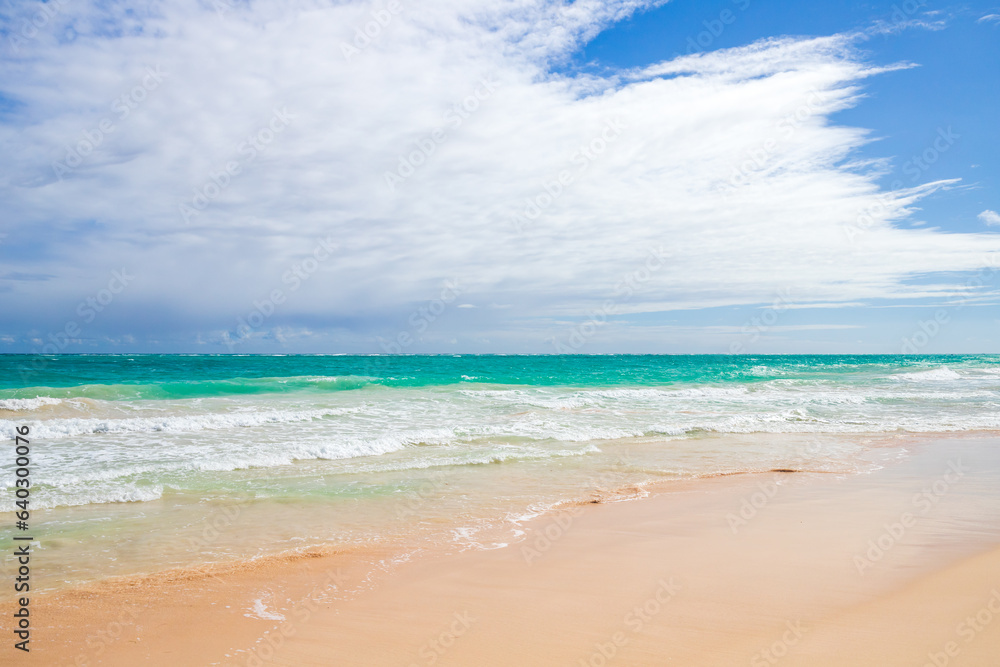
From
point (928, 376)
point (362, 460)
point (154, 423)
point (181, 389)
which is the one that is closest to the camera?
point (362, 460)

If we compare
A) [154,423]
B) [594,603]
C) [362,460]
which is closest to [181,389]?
[154,423]

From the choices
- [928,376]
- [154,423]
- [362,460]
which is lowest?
[362,460]

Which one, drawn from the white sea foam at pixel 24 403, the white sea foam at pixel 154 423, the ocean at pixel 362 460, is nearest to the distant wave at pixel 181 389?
the white sea foam at pixel 24 403

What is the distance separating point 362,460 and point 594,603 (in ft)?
22.0

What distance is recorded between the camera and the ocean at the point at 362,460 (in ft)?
19.5

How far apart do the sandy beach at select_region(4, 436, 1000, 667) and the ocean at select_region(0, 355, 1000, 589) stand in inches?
29.4

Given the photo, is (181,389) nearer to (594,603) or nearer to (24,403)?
(24,403)

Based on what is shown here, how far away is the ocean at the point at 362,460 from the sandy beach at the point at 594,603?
0.75 meters

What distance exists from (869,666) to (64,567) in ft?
20.8

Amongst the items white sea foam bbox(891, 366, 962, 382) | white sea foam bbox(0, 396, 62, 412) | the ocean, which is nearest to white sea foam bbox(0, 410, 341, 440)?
the ocean

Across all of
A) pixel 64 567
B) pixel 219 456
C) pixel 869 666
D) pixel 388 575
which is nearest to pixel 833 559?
pixel 869 666

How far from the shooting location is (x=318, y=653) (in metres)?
3.57

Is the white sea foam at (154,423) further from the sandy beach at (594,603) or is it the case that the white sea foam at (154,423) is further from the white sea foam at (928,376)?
the white sea foam at (928,376)

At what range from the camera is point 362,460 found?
1015cm
